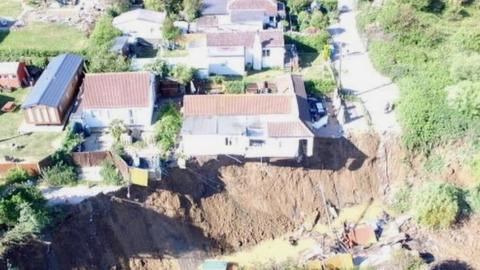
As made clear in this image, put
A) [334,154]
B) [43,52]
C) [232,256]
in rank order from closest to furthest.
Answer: [232,256] → [334,154] → [43,52]

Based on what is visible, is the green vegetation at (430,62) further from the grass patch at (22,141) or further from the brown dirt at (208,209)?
the grass patch at (22,141)

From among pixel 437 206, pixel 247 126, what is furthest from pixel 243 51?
pixel 437 206

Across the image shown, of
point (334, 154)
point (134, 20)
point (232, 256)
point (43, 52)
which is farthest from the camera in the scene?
point (134, 20)

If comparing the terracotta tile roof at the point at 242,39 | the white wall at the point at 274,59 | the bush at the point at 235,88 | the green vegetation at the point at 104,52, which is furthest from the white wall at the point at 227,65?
the green vegetation at the point at 104,52

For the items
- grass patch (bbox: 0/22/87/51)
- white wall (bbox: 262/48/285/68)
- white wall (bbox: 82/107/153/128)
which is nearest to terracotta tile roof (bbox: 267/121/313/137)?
white wall (bbox: 82/107/153/128)

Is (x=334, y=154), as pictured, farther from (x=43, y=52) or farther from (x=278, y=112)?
(x=43, y=52)

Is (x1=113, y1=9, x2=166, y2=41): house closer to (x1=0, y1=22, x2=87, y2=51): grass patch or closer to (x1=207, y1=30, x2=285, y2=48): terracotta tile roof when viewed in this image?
Result: (x1=0, y1=22, x2=87, y2=51): grass patch

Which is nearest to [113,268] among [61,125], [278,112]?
[61,125]
